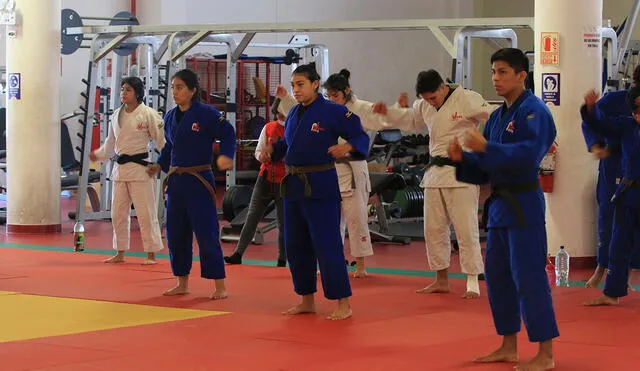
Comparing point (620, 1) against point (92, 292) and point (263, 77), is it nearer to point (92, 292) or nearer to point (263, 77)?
point (263, 77)

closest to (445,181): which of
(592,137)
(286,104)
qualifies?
(592,137)

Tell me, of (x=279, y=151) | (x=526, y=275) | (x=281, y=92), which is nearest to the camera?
(x=526, y=275)

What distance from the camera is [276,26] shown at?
1205 cm

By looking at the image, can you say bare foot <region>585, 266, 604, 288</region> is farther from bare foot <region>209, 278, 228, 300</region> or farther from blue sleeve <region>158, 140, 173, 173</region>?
blue sleeve <region>158, 140, 173, 173</region>

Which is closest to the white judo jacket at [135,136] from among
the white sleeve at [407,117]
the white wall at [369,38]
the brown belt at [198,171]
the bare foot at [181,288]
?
the bare foot at [181,288]

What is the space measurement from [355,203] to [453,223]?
1188 mm

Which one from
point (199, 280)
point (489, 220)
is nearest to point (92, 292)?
point (199, 280)

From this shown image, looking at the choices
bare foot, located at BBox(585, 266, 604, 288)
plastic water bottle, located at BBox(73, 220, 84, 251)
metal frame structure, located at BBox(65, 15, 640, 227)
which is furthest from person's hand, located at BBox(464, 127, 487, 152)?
plastic water bottle, located at BBox(73, 220, 84, 251)

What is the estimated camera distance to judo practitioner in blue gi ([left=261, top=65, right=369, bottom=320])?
732 centimetres

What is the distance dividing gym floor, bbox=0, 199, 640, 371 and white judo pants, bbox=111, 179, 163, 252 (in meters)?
0.27

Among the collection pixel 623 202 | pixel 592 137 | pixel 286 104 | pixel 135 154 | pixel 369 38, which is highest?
pixel 369 38

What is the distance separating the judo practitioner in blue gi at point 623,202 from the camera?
786 centimetres

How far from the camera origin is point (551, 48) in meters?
9.78

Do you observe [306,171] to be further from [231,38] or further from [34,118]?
[34,118]
